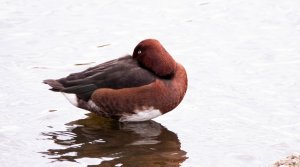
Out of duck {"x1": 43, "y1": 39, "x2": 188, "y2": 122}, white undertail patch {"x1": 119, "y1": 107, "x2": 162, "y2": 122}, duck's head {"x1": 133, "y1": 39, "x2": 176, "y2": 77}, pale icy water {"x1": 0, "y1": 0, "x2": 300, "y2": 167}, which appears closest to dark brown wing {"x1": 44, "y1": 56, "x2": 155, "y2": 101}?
duck {"x1": 43, "y1": 39, "x2": 188, "y2": 122}

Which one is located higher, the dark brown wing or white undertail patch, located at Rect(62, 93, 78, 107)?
the dark brown wing

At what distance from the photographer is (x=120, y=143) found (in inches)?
396

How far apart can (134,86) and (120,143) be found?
776 mm

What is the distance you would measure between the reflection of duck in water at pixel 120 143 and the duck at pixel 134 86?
0.71 feet

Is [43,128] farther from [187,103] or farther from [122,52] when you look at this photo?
[122,52]

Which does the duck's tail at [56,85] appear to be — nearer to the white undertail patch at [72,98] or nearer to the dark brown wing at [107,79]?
the dark brown wing at [107,79]

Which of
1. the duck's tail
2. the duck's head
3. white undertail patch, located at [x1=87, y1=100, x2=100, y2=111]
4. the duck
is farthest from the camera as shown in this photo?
the duck's tail

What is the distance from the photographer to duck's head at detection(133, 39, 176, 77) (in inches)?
405

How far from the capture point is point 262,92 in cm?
1132

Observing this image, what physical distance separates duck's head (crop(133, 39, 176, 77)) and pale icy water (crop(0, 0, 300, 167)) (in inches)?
32.3

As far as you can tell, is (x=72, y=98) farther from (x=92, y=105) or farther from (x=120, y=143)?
(x=120, y=143)

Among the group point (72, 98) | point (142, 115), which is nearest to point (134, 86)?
point (142, 115)

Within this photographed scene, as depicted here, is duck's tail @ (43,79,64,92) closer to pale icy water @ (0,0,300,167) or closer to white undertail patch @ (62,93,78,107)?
white undertail patch @ (62,93,78,107)

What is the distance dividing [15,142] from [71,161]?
0.96 meters
